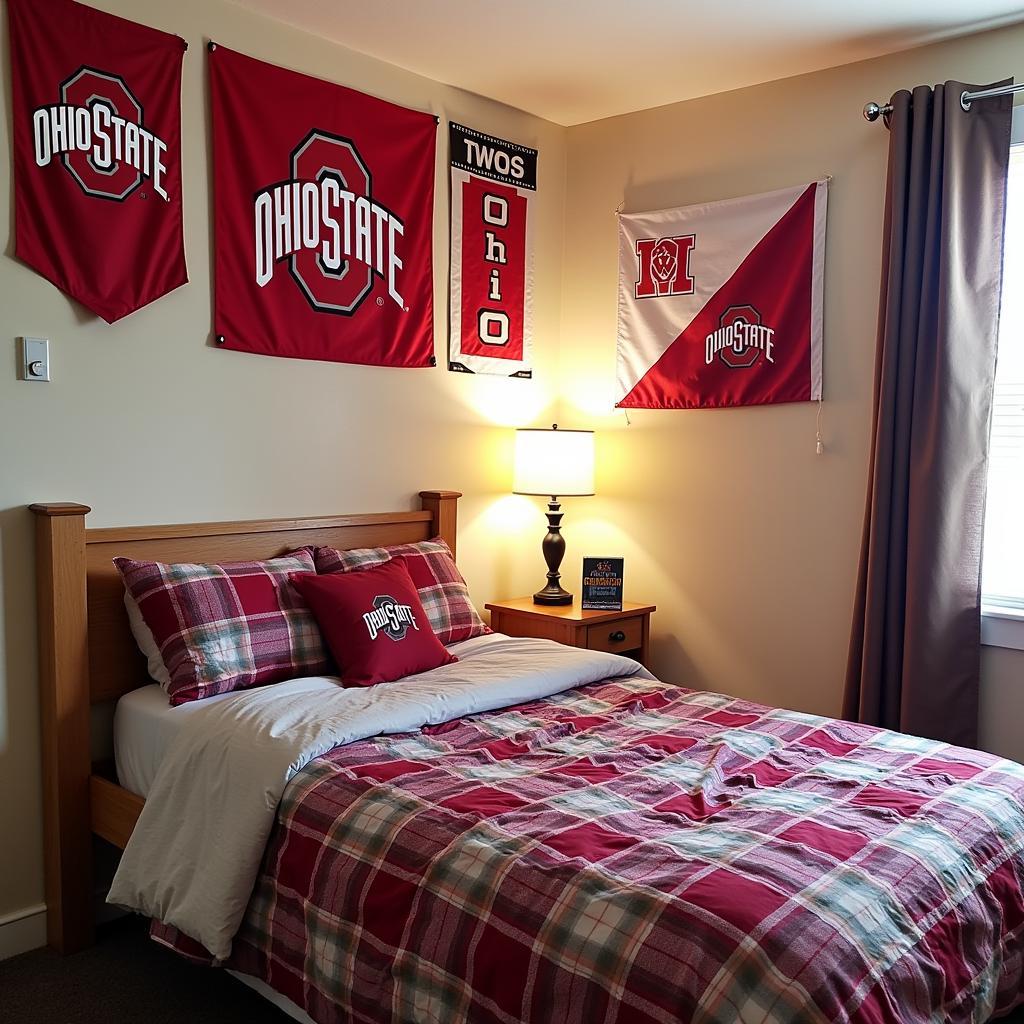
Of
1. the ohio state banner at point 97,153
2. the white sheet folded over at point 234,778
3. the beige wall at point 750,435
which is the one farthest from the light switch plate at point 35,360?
the beige wall at point 750,435

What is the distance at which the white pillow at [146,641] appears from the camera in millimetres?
2639

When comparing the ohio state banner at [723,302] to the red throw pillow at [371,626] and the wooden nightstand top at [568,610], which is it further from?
the red throw pillow at [371,626]

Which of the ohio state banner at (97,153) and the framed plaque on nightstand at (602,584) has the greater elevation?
the ohio state banner at (97,153)

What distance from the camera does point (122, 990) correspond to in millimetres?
2420

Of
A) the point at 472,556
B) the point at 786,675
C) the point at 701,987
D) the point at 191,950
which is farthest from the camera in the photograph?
the point at 472,556

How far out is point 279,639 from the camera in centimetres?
274

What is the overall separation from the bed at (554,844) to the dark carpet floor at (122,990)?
11 cm

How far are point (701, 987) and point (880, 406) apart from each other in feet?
7.17

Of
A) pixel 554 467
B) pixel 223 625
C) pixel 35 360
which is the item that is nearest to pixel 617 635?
pixel 554 467

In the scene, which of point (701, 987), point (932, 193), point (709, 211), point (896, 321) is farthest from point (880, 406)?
point (701, 987)

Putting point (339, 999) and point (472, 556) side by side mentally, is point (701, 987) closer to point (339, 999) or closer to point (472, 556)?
point (339, 999)

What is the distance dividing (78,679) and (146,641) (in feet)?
0.62

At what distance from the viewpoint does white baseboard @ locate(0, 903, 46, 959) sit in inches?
101

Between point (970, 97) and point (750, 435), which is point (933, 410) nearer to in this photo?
point (750, 435)
